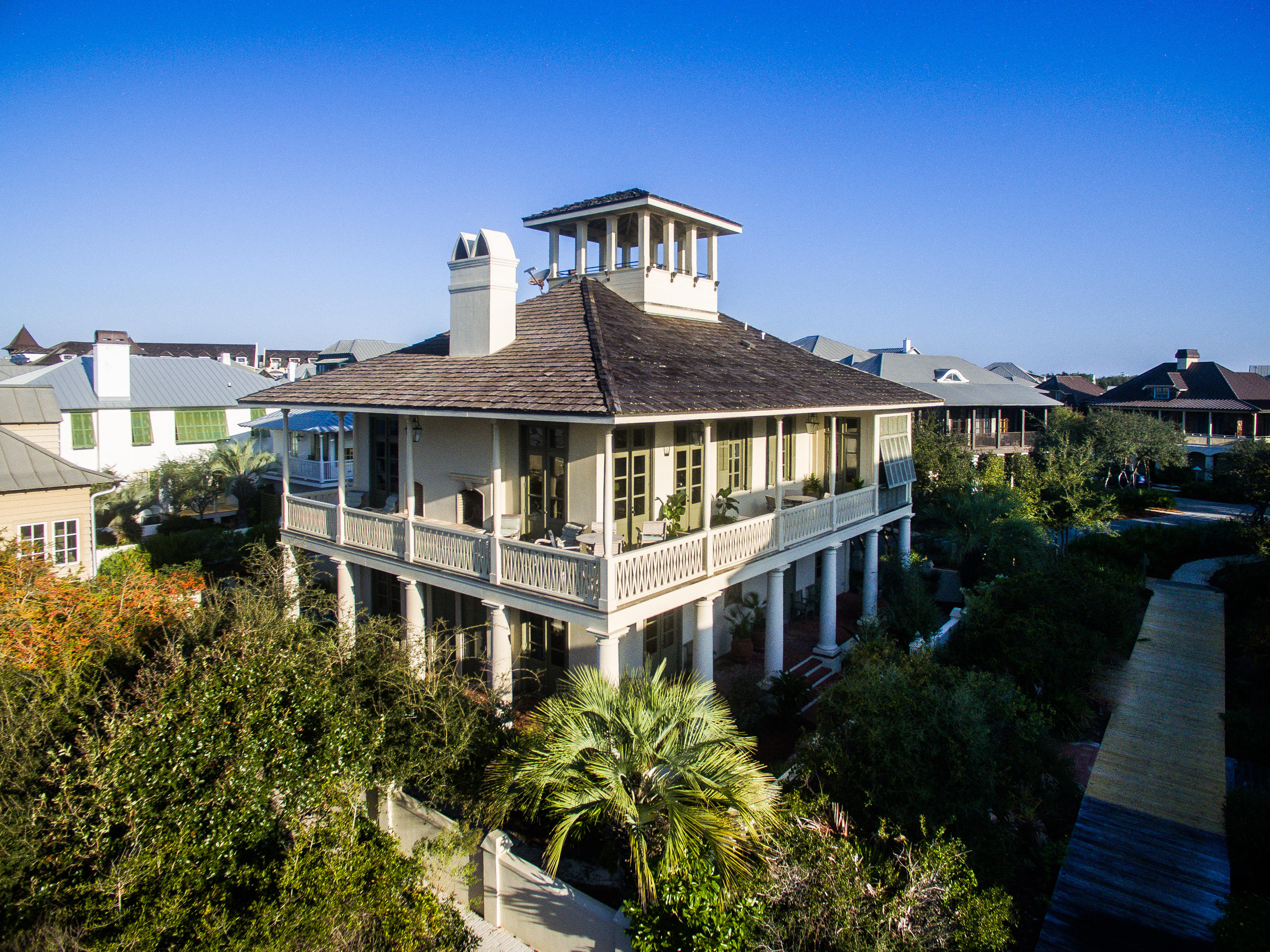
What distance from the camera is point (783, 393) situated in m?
→ 13.4

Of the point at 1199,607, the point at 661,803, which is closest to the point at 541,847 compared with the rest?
the point at 661,803

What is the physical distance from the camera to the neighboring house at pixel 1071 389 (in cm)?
6372

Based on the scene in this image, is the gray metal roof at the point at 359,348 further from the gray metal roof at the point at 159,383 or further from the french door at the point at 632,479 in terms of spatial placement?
the french door at the point at 632,479

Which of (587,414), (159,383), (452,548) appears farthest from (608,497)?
(159,383)

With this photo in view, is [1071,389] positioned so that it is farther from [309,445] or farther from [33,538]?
[33,538]

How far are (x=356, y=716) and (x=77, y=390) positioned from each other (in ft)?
107

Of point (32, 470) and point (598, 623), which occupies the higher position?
point (32, 470)

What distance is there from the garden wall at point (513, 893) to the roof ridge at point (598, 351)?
5278mm

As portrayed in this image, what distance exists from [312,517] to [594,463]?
645cm

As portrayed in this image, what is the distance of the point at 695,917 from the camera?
622 centimetres

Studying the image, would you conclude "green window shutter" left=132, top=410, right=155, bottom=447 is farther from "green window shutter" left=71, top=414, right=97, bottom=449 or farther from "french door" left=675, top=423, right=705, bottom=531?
"french door" left=675, top=423, right=705, bottom=531

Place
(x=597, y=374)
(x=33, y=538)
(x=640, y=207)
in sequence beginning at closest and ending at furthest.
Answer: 1. (x=597, y=374)
2. (x=640, y=207)
3. (x=33, y=538)

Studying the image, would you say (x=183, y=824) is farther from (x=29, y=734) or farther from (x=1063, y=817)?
(x=1063, y=817)

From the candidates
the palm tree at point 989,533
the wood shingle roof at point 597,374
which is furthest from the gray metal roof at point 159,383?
the palm tree at point 989,533
